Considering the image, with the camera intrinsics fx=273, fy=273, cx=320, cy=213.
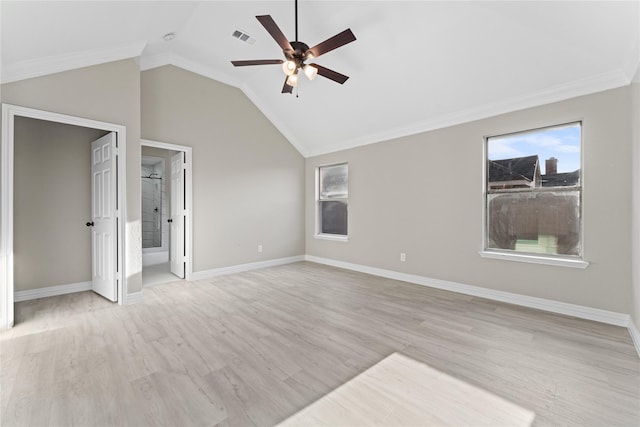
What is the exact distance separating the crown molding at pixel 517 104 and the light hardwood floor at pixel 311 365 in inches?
97.3

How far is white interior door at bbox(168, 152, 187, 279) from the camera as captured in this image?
4551mm

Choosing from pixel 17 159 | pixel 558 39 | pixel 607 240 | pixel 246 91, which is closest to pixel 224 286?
pixel 17 159

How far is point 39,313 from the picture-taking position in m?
3.10

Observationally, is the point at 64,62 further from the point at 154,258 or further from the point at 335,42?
the point at 154,258

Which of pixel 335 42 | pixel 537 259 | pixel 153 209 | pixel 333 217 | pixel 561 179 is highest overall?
pixel 335 42

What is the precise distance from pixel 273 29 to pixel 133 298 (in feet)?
11.8

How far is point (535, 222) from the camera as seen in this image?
3408mm

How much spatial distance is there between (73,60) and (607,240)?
6104mm

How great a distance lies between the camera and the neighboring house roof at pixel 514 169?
3416mm

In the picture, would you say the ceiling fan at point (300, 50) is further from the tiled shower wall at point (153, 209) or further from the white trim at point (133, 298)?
the tiled shower wall at point (153, 209)

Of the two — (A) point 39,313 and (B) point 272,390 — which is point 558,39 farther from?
(A) point 39,313

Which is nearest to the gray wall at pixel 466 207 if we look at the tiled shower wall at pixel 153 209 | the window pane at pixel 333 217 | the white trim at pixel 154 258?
the window pane at pixel 333 217

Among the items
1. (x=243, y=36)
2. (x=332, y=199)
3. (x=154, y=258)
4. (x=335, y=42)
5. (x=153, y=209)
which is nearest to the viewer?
(x=335, y=42)

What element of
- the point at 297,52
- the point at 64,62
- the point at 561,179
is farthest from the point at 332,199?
the point at 64,62
